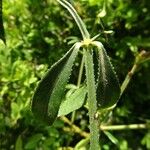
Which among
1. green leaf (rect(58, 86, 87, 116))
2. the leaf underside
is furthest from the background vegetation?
the leaf underside

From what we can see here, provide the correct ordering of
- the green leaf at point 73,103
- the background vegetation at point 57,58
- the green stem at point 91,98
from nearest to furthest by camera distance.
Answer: the green stem at point 91,98 < the green leaf at point 73,103 < the background vegetation at point 57,58

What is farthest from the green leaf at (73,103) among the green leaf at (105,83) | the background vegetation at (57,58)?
the background vegetation at (57,58)

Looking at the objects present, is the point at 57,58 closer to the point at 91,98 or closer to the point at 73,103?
the point at 73,103

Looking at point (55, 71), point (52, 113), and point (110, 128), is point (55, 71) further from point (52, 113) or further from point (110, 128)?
point (110, 128)

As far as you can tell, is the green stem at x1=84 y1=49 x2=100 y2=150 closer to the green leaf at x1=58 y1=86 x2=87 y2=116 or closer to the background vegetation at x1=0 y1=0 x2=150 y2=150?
the green leaf at x1=58 y1=86 x2=87 y2=116

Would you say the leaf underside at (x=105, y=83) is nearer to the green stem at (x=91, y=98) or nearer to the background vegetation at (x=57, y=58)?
the green stem at (x=91, y=98)

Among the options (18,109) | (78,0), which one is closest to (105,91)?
(18,109)

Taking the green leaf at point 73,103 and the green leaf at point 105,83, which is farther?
the green leaf at point 73,103
